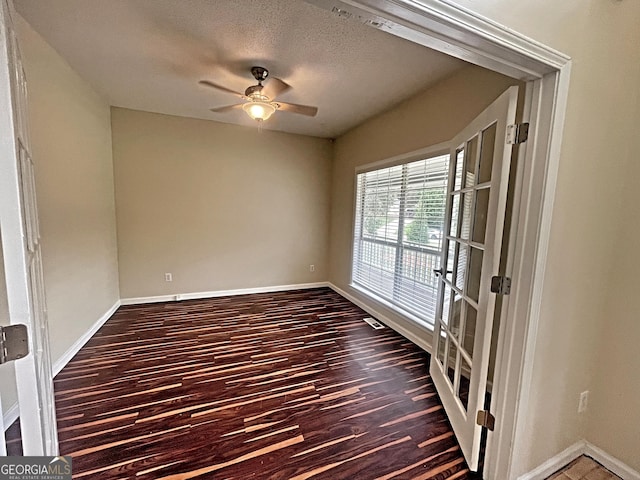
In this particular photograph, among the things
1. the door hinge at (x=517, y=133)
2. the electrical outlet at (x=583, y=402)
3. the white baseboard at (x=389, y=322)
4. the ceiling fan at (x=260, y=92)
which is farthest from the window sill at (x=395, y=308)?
the ceiling fan at (x=260, y=92)

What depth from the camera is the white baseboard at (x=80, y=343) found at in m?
2.25

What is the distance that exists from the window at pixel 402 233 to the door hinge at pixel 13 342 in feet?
8.69

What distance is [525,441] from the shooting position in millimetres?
1368

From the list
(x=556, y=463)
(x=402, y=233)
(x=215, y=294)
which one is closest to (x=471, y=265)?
(x=556, y=463)

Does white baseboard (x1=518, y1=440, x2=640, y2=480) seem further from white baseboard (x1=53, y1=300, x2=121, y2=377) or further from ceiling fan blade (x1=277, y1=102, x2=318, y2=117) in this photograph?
white baseboard (x1=53, y1=300, x2=121, y2=377)

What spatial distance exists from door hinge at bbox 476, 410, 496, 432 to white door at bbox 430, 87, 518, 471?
0.07ft

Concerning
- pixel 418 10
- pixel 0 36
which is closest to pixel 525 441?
pixel 418 10

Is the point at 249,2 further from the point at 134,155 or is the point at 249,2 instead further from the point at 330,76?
the point at 134,155

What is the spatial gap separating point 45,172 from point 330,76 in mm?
2417

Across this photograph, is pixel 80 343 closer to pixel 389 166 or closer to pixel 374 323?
pixel 374 323

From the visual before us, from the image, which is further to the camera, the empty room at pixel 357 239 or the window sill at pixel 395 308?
the window sill at pixel 395 308

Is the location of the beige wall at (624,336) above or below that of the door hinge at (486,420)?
above

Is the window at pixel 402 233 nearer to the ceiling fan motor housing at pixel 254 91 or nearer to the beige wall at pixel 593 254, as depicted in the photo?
the beige wall at pixel 593 254

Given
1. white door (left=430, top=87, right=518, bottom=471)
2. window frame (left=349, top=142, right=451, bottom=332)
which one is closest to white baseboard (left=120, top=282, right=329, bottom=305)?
window frame (left=349, top=142, right=451, bottom=332)
